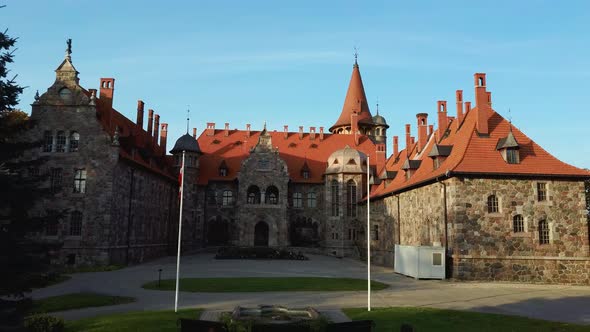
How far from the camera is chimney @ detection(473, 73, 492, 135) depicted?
33219mm

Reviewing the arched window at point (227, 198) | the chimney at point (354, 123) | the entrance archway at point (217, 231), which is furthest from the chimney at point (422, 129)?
the entrance archway at point (217, 231)

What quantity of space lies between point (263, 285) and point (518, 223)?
56.8 ft

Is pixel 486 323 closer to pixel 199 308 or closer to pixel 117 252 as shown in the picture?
pixel 199 308

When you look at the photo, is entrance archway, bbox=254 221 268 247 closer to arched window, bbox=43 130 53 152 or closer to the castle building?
the castle building

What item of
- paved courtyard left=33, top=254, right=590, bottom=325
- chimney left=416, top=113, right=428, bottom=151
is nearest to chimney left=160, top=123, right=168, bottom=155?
paved courtyard left=33, top=254, right=590, bottom=325

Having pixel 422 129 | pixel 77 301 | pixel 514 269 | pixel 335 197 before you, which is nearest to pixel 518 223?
pixel 514 269

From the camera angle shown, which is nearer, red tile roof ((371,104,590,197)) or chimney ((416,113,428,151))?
red tile roof ((371,104,590,197))

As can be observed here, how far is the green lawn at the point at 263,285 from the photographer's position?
2410 centimetres

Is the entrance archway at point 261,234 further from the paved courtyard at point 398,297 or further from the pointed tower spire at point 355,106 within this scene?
the paved courtyard at point 398,297

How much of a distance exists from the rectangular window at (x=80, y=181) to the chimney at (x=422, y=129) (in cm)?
2934

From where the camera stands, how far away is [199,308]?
1794 cm

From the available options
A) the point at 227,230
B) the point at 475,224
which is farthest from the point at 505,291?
the point at 227,230

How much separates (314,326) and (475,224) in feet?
69.5

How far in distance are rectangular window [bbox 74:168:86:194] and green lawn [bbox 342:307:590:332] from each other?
26.7 meters
